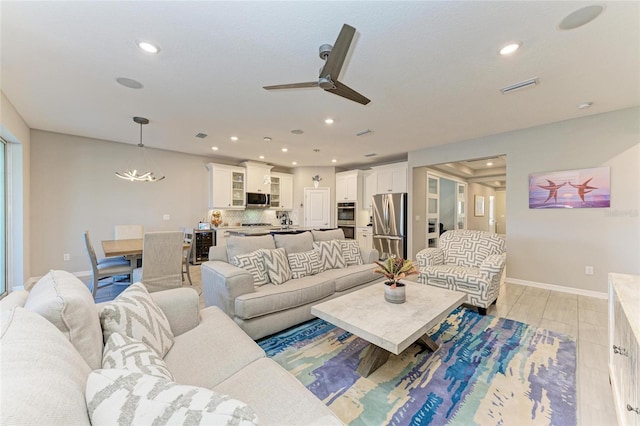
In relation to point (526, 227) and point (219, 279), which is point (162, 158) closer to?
point (219, 279)

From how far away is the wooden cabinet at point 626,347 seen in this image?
3.59ft

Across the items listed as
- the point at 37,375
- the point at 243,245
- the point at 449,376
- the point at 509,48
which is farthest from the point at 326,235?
the point at 37,375

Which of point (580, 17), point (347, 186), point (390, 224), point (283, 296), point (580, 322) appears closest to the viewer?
point (580, 17)

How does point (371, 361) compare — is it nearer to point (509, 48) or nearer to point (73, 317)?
point (73, 317)

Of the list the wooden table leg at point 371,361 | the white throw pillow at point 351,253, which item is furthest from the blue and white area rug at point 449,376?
the white throw pillow at point 351,253

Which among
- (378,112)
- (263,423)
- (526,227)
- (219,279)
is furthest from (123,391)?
(526,227)

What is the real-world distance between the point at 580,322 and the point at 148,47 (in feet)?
16.7

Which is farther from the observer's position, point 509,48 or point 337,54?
point 509,48

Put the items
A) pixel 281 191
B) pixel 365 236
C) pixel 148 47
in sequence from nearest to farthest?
pixel 148 47 → pixel 365 236 → pixel 281 191

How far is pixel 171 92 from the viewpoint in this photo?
114 inches

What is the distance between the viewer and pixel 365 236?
23.2 ft

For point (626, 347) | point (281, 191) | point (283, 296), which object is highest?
point (281, 191)

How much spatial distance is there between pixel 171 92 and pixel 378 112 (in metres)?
2.59

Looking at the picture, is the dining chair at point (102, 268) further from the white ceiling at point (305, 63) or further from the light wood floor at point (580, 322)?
the white ceiling at point (305, 63)
